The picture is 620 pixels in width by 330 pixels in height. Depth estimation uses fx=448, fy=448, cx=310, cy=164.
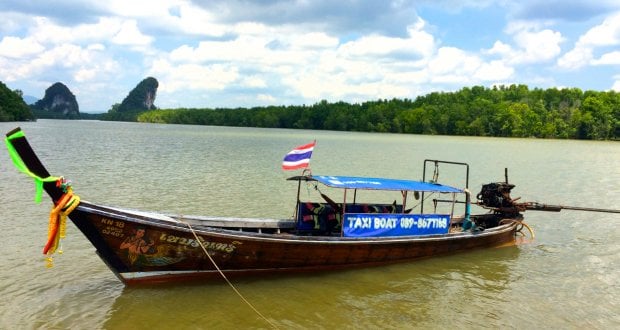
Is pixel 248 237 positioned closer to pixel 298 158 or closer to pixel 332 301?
pixel 298 158

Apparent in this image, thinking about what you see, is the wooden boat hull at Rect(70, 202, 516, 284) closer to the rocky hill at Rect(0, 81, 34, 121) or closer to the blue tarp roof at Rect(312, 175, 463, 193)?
the blue tarp roof at Rect(312, 175, 463, 193)

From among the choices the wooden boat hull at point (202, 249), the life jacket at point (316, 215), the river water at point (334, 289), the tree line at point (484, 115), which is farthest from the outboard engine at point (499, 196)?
the tree line at point (484, 115)

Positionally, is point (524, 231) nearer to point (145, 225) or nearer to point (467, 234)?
point (467, 234)

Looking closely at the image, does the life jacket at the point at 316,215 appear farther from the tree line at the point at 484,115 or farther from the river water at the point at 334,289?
the tree line at the point at 484,115

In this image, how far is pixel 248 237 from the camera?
9867mm

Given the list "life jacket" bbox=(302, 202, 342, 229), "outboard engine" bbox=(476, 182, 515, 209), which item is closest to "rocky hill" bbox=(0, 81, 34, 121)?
"life jacket" bbox=(302, 202, 342, 229)

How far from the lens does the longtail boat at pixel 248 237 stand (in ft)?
28.0

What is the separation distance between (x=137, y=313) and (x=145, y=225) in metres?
1.73

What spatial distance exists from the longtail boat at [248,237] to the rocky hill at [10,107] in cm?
10824

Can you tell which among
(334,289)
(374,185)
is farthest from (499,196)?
(334,289)

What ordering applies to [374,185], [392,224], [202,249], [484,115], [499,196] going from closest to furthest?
1. [202,249]
2. [374,185]
3. [392,224]
4. [499,196]
5. [484,115]

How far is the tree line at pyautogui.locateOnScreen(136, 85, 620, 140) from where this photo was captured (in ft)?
317

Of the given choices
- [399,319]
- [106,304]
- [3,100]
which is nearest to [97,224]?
[106,304]

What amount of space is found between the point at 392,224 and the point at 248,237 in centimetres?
409
